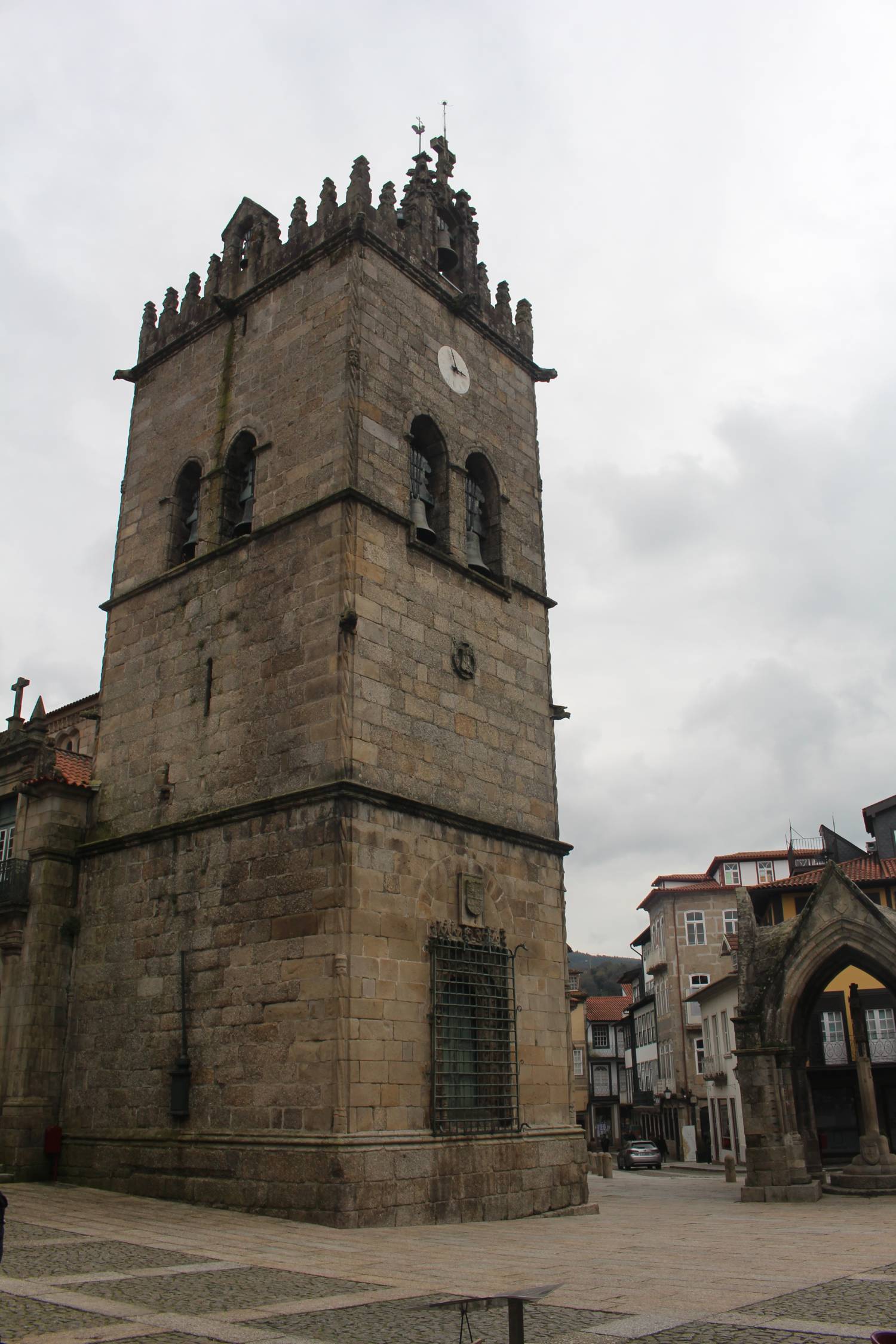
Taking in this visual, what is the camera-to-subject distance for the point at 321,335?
16562 millimetres

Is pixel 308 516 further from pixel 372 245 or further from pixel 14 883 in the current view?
pixel 14 883

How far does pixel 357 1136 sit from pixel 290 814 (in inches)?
151

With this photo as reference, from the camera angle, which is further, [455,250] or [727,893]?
[727,893]

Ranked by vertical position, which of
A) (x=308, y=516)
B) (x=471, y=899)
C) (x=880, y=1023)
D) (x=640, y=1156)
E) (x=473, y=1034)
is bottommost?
(x=640, y=1156)

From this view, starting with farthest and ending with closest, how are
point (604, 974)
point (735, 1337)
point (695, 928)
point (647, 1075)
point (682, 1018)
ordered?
1. point (604, 974)
2. point (647, 1075)
3. point (695, 928)
4. point (682, 1018)
5. point (735, 1337)

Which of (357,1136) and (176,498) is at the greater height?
(176,498)

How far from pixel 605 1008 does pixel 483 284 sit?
6623cm

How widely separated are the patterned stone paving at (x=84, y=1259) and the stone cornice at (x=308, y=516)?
9.16m

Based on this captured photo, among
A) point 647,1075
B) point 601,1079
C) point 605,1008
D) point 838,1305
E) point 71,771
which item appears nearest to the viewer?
point 838,1305

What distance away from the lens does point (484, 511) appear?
18719mm

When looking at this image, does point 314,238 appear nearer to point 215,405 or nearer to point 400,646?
point 215,405

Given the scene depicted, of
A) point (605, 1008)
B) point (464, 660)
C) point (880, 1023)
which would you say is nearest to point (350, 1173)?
point (464, 660)

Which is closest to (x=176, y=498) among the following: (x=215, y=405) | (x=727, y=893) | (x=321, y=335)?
(x=215, y=405)

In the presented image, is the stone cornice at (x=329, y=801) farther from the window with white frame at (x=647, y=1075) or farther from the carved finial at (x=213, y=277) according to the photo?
the window with white frame at (x=647, y=1075)
